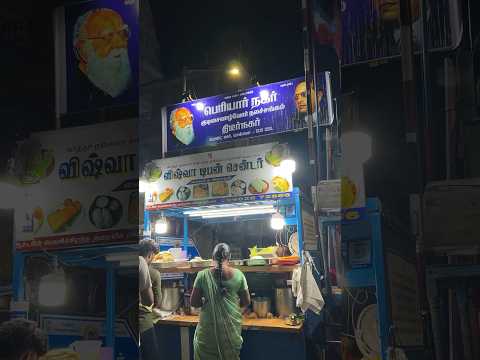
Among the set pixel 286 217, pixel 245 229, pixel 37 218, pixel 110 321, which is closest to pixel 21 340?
pixel 110 321

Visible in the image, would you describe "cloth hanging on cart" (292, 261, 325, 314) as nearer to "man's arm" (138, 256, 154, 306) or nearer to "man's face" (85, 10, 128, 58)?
"man's arm" (138, 256, 154, 306)

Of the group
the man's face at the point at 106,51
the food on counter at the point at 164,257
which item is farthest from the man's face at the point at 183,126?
the man's face at the point at 106,51

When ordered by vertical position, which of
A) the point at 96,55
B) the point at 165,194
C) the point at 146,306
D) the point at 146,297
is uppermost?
the point at 96,55

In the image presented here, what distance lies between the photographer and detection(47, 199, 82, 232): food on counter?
2.73 meters

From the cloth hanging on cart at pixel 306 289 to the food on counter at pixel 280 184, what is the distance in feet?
2.74

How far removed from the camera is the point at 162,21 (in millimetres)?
3590

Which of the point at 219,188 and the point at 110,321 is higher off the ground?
the point at 219,188

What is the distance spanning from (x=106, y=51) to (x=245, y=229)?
10.9ft

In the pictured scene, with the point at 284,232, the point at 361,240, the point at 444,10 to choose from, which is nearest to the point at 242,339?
the point at 284,232

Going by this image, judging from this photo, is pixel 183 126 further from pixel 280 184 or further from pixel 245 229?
pixel 245 229

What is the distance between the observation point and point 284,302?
15.9 ft

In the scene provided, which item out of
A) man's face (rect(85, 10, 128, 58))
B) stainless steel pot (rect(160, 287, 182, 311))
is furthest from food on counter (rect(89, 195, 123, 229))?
stainless steel pot (rect(160, 287, 182, 311))

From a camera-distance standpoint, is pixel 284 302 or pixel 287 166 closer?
pixel 287 166

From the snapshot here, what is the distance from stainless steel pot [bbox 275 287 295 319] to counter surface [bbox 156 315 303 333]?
4.9 inches
